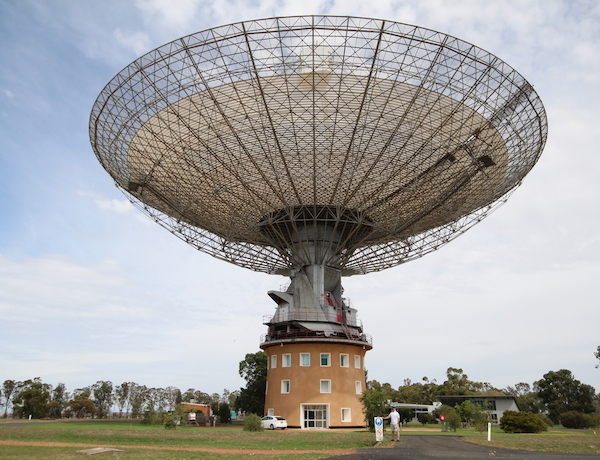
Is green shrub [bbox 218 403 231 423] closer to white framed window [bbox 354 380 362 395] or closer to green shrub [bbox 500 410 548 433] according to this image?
white framed window [bbox 354 380 362 395]

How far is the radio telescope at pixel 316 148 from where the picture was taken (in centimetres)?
2798

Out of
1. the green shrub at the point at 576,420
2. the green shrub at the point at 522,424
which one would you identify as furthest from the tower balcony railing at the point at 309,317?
the green shrub at the point at 576,420

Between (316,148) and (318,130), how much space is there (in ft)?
6.35

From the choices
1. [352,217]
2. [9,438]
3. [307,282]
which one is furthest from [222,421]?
[9,438]

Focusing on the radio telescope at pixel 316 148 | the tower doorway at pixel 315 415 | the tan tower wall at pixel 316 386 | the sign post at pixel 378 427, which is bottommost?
the sign post at pixel 378 427

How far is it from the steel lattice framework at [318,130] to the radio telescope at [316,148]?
10cm

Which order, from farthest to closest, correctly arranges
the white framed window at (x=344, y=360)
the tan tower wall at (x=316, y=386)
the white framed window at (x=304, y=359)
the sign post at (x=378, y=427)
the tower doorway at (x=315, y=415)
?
the white framed window at (x=344, y=360)
the white framed window at (x=304, y=359)
the tower doorway at (x=315, y=415)
the tan tower wall at (x=316, y=386)
the sign post at (x=378, y=427)

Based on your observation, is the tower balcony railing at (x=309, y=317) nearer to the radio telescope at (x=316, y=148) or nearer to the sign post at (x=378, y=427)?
the radio telescope at (x=316, y=148)

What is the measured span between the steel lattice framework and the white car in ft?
47.2

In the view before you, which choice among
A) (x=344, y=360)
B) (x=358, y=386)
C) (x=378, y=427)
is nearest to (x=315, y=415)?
(x=358, y=386)

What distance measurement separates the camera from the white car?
A: 42219mm

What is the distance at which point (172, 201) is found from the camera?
39.9 m

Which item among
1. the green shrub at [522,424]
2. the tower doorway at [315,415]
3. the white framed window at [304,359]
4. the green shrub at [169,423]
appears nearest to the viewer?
the green shrub at [522,424]

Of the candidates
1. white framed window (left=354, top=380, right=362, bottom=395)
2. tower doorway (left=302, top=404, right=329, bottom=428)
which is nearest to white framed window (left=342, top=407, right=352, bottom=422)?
tower doorway (left=302, top=404, right=329, bottom=428)
